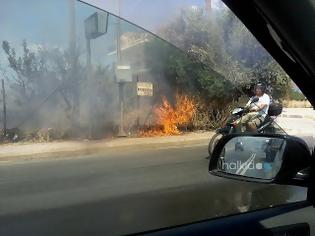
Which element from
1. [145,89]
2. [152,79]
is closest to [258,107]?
[152,79]

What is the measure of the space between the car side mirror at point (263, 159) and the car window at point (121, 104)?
0.62 ft

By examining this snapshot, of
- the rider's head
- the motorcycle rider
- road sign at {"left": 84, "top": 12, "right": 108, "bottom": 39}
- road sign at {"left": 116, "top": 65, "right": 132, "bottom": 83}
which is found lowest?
the motorcycle rider

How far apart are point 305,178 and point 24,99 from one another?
1.58 metres

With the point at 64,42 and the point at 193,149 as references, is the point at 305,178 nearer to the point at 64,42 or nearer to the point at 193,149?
the point at 64,42

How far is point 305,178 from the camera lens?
1.29m

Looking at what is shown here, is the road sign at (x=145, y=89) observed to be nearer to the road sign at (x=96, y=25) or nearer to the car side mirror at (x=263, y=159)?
the road sign at (x=96, y=25)

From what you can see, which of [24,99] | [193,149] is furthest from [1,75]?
[193,149]

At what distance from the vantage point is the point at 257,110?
2.47 m

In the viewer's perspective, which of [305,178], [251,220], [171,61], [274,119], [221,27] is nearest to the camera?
[305,178]

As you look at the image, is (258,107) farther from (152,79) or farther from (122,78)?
(122,78)

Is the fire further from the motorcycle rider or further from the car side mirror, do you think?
the car side mirror

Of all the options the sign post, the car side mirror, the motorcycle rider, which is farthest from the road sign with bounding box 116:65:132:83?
the car side mirror

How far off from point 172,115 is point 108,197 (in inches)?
35.2

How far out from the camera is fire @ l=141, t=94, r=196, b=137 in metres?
2.72
